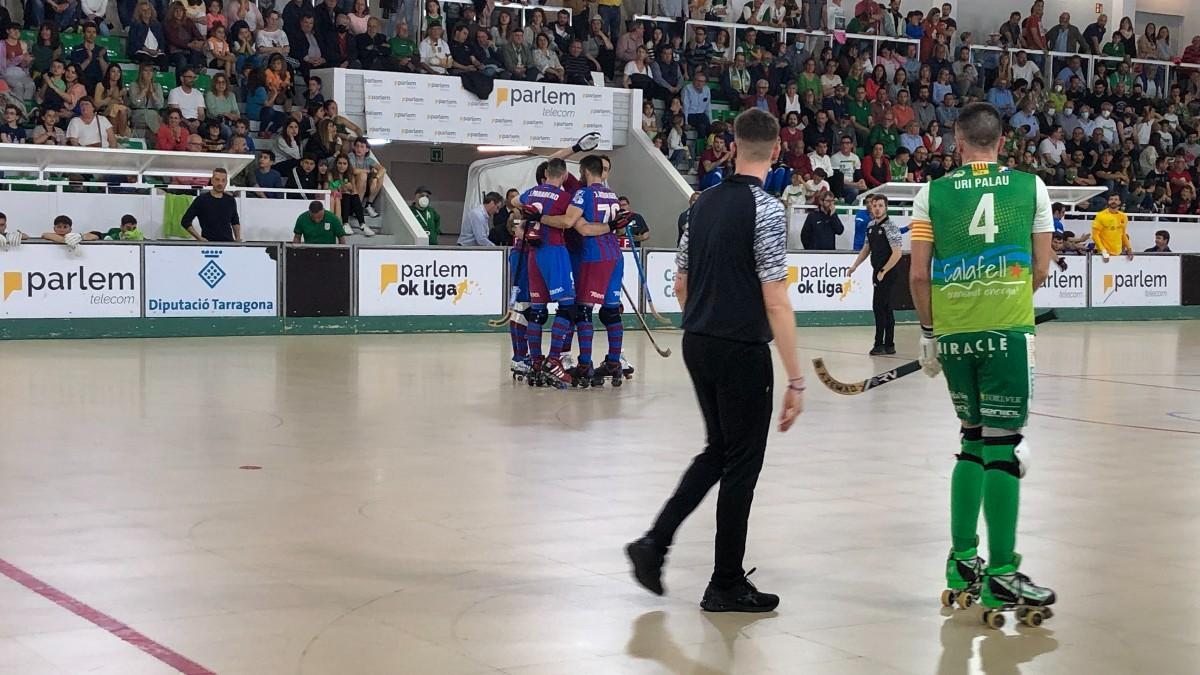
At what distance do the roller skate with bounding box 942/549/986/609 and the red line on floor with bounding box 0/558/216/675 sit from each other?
280 cm

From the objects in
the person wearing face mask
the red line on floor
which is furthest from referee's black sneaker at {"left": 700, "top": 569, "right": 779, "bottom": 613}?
the person wearing face mask

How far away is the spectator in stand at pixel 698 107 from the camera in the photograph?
94.0 ft

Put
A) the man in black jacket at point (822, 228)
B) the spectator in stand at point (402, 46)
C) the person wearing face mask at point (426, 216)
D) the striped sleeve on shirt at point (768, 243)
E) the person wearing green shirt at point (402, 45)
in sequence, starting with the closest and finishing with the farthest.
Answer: the striped sleeve on shirt at point (768, 243) < the person wearing face mask at point (426, 216) < the man in black jacket at point (822, 228) < the spectator in stand at point (402, 46) < the person wearing green shirt at point (402, 45)

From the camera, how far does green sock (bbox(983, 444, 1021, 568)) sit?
19.2ft

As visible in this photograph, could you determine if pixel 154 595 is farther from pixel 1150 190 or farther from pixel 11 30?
pixel 1150 190

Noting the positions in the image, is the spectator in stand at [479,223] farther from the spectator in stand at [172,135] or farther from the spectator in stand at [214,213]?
the spectator in stand at [172,135]

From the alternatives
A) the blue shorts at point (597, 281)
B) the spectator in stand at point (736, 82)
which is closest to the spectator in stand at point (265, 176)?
the blue shorts at point (597, 281)

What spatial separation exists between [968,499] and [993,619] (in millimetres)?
512

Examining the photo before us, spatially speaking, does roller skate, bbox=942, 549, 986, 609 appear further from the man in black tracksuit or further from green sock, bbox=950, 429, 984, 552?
the man in black tracksuit

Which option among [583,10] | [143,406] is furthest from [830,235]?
[143,406]

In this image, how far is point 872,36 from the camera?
32250 mm

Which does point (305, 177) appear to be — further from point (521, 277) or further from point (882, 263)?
point (521, 277)

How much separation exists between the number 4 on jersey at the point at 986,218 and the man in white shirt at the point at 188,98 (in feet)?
61.0

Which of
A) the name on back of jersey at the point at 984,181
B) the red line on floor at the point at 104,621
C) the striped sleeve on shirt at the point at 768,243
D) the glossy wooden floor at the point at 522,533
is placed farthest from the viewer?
the name on back of jersey at the point at 984,181
